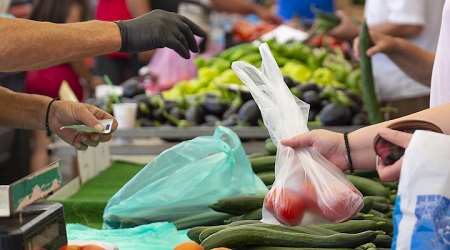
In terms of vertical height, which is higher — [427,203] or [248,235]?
[427,203]

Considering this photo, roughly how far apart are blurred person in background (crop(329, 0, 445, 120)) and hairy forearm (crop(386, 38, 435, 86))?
2.85 feet

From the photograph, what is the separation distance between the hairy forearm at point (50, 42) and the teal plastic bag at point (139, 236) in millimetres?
628

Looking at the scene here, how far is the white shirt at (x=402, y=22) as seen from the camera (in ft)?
14.8

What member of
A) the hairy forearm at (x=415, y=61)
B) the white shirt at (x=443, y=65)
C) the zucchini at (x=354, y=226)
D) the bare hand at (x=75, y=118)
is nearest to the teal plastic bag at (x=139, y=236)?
the bare hand at (x=75, y=118)

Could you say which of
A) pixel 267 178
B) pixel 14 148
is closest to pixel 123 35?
pixel 267 178

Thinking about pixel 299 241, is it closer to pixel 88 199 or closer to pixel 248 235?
pixel 248 235

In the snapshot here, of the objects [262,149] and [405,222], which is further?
[262,149]

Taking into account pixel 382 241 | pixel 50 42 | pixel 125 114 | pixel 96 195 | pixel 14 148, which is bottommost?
pixel 14 148

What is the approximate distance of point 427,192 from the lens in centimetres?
144

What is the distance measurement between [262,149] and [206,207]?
4.59ft

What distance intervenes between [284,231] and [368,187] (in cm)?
79

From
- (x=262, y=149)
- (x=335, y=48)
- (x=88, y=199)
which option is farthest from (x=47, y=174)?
(x=335, y=48)

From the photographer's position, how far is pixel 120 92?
16.6 feet

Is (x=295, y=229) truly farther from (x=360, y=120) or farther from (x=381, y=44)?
(x=360, y=120)
